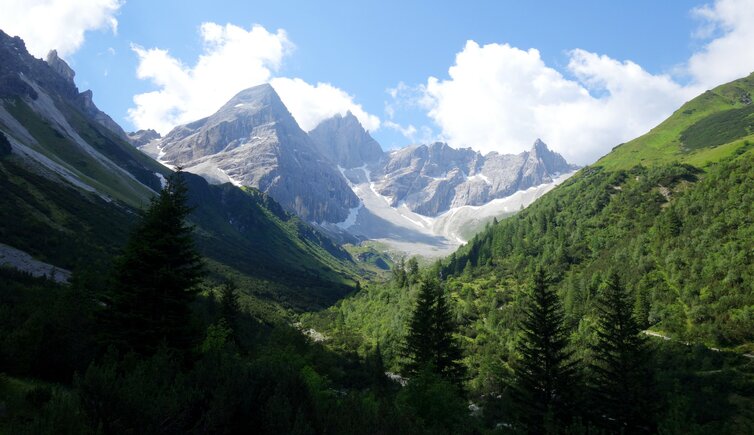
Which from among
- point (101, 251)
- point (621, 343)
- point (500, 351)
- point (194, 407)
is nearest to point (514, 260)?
point (500, 351)

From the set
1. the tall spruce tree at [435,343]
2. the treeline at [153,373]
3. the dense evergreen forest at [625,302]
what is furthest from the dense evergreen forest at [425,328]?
the dense evergreen forest at [625,302]

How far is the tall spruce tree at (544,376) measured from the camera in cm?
3319

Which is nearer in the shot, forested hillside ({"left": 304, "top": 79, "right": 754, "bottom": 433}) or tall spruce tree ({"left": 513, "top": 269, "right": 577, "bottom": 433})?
tall spruce tree ({"left": 513, "top": 269, "right": 577, "bottom": 433})

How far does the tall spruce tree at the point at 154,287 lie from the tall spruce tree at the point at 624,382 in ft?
97.8

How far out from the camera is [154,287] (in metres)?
20.7

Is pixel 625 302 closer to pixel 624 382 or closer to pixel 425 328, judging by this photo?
pixel 624 382

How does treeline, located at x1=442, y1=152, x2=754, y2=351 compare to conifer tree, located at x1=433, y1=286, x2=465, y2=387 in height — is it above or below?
above

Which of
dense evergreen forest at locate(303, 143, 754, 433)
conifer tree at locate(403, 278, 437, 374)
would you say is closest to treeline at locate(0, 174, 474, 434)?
conifer tree at locate(403, 278, 437, 374)

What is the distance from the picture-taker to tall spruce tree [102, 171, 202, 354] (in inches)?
778

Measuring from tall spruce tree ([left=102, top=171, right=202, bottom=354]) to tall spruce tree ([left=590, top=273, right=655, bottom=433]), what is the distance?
29.8 metres

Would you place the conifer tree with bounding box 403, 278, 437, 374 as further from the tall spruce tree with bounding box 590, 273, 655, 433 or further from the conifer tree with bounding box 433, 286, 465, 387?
the tall spruce tree with bounding box 590, 273, 655, 433

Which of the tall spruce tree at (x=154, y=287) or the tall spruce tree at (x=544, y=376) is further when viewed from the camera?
the tall spruce tree at (x=544, y=376)

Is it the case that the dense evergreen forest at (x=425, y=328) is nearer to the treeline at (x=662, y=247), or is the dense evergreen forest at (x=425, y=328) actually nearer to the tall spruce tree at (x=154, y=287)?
the tall spruce tree at (x=154, y=287)

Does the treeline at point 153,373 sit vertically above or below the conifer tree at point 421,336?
above
